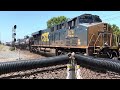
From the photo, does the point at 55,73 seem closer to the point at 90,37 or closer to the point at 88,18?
the point at 90,37

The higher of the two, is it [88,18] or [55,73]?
[88,18]

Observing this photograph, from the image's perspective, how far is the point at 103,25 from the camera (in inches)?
594

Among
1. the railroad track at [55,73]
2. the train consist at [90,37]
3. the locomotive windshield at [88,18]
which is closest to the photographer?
the railroad track at [55,73]

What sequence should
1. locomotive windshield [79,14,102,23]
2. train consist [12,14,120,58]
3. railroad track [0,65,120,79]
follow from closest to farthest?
railroad track [0,65,120,79], train consist [12,14,120,58], locomotive windshield [79,14,102,23]

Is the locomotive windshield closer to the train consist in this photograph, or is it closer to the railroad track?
the train consist

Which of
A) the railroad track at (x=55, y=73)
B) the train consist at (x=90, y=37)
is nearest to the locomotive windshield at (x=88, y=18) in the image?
the train consist at (x=90, y=37)

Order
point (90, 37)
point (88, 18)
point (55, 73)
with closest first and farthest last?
point (55, 73)
point (90, 37)
point (88, 18)

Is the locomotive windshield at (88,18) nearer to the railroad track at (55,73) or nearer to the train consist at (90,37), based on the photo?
the train consist at (90,37)

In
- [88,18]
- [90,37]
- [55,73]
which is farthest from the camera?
[88,18]

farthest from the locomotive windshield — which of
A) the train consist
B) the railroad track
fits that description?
the railroad track

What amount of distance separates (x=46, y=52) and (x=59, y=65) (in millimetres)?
12383

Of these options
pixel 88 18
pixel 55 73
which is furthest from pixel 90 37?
pixel 55 73
